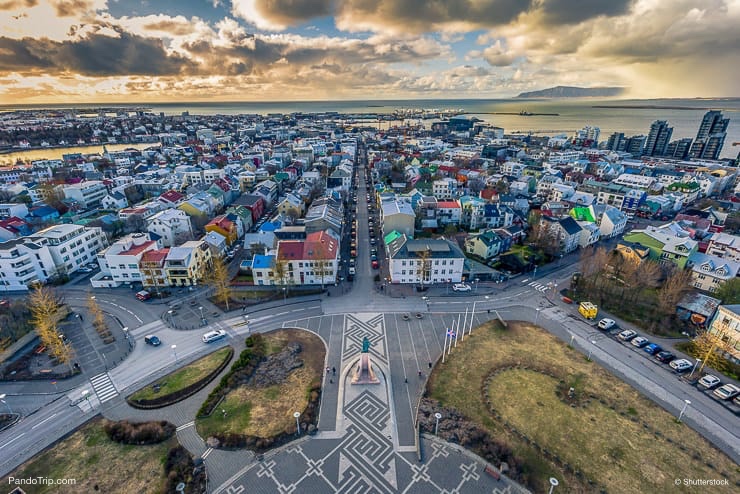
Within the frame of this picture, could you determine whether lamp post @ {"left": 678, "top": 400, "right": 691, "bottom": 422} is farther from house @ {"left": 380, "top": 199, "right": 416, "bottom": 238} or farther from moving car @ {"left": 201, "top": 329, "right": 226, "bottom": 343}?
moving car @ {"left": 201, "top": 329, "right": 226, "bottom": 343}

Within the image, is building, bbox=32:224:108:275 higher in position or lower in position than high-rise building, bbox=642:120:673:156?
lower

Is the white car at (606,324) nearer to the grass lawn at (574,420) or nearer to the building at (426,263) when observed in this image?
the grass lawn at (574,420)

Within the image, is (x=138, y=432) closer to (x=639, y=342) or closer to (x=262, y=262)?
(x=262, y=262)

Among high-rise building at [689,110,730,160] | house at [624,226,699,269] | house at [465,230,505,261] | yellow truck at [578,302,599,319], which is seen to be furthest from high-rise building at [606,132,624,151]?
yellow truck at [578,302,599,319]

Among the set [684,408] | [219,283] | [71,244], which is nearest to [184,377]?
[219,283]

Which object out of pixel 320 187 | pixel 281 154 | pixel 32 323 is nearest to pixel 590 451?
pixel 32 323

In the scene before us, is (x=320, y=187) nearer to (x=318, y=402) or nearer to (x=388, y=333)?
(x=388, y=333)
